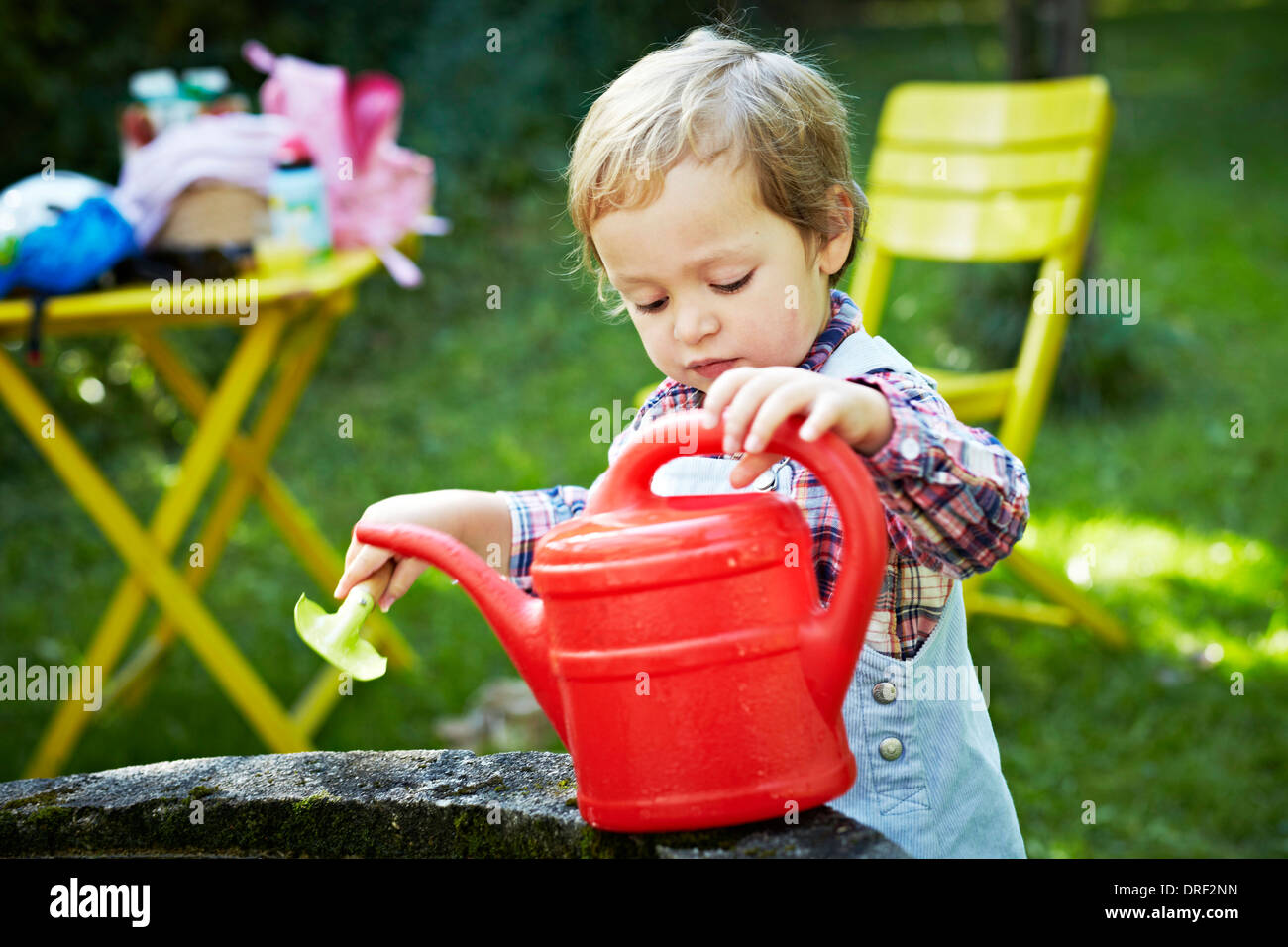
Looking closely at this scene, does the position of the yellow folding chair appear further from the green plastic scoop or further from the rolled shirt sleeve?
the green plastic scoop

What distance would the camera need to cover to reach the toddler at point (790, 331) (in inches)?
48.1

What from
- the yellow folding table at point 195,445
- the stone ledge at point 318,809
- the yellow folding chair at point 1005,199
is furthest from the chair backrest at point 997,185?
the stone ledge at point 318,809

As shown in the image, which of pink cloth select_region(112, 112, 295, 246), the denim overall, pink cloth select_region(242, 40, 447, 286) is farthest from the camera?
pink cloth select_region(242, 40, 447, 286)

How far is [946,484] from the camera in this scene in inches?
42.4

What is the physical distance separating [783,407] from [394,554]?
474 millimetres

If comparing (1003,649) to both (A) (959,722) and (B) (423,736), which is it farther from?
(A) (959,722)

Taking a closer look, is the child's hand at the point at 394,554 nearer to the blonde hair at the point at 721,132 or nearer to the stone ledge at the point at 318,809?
the stone ledge at the point at 318,809

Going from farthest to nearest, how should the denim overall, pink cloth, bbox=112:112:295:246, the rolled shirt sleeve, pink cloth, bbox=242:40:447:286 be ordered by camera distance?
1. pink cloth, bbox=242:40:447:286
2. pink cloth, bbox=112:112:295:246
3. the rolled shirt sleeve
4. the denim overall

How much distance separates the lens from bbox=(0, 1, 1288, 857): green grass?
289cm

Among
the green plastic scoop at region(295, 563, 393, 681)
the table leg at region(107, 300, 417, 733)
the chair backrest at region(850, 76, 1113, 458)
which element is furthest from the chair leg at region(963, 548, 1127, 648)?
the green plastic scoop at region(295, 563, 393, 681)

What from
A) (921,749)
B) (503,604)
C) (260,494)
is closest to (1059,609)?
(260,494)

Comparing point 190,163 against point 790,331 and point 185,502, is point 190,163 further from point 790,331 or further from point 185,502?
point 790,331
